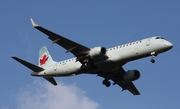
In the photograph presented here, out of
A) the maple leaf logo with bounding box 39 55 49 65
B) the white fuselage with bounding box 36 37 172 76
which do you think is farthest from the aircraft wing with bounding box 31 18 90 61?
the maple leaf logo with bounding box 39 55 49 65

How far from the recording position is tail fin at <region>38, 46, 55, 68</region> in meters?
62.1

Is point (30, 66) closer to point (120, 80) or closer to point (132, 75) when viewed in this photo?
point (120, 80)

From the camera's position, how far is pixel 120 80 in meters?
59.8

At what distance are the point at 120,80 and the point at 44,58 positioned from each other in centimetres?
1226

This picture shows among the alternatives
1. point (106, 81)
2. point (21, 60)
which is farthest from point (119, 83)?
point (21, 60)

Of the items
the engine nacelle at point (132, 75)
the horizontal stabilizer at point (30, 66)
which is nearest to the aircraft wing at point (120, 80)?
Result: the engine nacelle at point (132, 75)

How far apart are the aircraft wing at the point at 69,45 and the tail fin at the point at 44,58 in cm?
945

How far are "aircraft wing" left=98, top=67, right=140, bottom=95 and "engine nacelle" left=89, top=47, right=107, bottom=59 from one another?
7.05 meters

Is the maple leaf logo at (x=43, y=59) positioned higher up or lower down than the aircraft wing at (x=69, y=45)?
higher up

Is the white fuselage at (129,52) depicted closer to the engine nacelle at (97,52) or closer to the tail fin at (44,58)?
the engine nacelle at (97,52)

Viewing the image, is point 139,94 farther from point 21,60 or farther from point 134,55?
point 21,60

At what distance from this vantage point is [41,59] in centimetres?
6406

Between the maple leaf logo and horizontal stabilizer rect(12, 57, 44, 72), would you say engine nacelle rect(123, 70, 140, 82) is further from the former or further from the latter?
the maple leaf logo

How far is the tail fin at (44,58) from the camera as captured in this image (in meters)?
62.1
